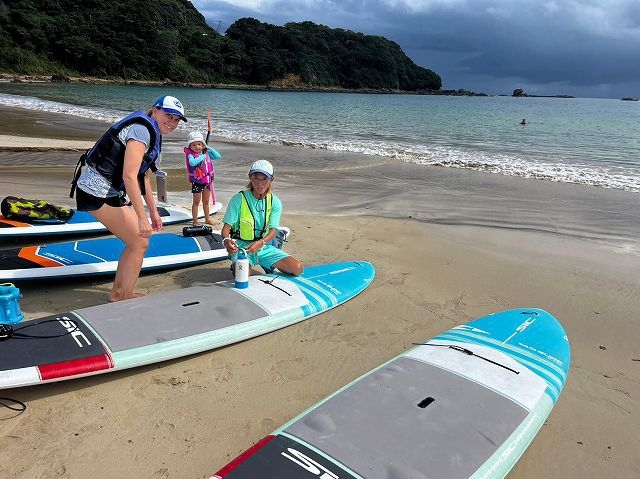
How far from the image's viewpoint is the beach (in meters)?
2.73

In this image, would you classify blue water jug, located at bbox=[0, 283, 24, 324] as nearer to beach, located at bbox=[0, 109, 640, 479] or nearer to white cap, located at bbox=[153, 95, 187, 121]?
beach, located at bbox=[0, 109, 640, 479]

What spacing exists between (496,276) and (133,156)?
3956 millimetres

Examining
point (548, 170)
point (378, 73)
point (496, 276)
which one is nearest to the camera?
point (496, 276)

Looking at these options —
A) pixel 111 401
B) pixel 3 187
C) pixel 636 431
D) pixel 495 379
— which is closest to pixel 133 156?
pixel 111 401

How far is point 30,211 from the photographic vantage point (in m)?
5.93

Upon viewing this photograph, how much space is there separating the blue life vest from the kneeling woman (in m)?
0.99

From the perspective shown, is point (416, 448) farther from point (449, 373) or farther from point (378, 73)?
point (378, 73)

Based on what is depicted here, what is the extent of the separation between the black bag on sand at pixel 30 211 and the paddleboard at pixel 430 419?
4.84 metres

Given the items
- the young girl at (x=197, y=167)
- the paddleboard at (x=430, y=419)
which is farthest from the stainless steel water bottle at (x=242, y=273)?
the young girl at (x=197, y=167)

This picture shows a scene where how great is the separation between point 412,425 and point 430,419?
0.42ft

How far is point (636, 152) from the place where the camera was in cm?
1745

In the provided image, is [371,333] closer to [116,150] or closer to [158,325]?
[158,325]

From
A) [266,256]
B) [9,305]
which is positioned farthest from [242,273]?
[9,305]

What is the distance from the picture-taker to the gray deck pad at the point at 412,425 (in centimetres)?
229
